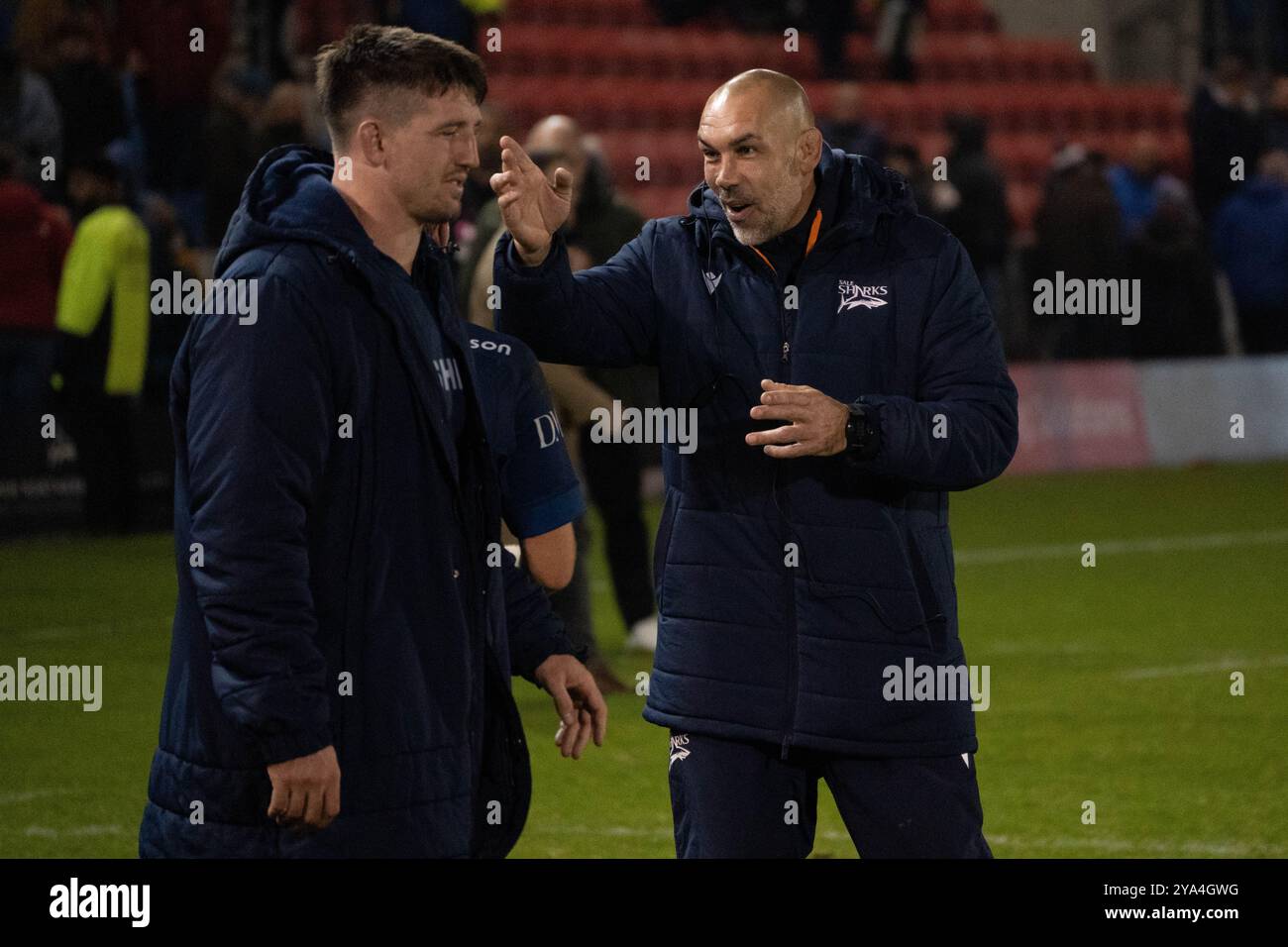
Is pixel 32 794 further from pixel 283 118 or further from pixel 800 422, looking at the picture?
pixel 283 118

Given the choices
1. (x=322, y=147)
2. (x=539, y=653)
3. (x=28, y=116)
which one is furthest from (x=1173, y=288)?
(x=539, y=653)

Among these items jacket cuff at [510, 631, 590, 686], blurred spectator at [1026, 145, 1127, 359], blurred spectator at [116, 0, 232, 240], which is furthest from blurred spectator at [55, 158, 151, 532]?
jacket cuff at [510, 631, 590, 686]

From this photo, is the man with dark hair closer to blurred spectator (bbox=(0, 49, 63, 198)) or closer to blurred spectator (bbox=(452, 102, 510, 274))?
blurred spectator (bbox=(452, 102, 510, 274))

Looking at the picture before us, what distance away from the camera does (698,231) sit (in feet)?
17.3

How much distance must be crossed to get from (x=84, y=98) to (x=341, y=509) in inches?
526

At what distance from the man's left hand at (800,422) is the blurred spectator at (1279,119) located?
20.8 meters

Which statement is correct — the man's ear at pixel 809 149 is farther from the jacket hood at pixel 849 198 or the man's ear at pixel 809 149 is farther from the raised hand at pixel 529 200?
the raised hand at pixel 529 200

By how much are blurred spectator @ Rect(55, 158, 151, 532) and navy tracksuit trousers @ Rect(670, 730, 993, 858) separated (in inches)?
400

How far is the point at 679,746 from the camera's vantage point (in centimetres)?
509

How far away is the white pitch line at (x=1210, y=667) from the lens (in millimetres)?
10398

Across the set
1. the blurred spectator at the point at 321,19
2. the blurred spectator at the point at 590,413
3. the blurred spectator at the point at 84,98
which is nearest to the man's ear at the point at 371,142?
the blurred spectator at the point at 590,413
